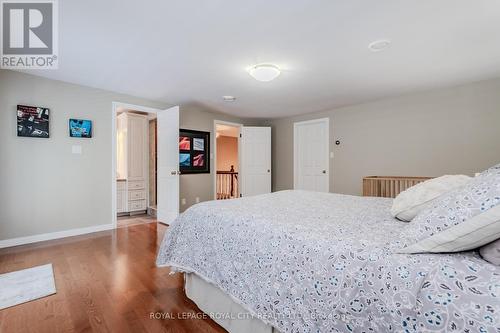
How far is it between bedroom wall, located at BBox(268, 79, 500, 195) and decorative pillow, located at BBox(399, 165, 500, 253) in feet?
11.6

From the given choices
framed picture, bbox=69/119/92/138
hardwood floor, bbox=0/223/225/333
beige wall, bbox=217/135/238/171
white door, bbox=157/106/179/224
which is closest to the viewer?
hardwood floor, bbox=0/223/225/333

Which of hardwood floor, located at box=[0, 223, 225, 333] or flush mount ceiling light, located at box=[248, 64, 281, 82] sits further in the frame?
flush mount ceiling light, located at box=[248, 64, 281, 82]

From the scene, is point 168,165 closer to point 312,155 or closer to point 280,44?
point 280,44

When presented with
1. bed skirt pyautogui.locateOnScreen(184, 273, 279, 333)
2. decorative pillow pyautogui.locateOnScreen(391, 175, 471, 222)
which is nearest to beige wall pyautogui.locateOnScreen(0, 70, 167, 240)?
bed skirt pyautogui.locateOnScreen(184, 273, 279, 333)

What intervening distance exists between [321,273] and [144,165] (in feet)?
17.0

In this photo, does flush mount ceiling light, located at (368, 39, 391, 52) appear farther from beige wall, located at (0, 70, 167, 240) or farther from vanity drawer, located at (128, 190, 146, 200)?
vanity drawer, located at (128, 190, 146, 200)

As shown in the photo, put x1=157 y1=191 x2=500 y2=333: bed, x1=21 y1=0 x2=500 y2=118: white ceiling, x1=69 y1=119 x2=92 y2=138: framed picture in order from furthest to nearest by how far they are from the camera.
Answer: x1=69 y1=119 x2=92 y2=138: framed picture → x1=21 y1=0 x2=500 y2=118: white ceiling → x1=157 y1=191 x2=500 y2=333: bed

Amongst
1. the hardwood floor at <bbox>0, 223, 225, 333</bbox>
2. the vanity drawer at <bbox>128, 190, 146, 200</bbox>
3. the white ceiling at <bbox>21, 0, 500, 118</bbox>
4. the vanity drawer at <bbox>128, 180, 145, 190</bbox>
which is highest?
the white ceiling at <bbox>21, 0, 500, 118</bbox>

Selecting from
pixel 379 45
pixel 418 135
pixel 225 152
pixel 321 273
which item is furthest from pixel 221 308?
pixel 225 152

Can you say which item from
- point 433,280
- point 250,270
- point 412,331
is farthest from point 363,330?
point 250,270

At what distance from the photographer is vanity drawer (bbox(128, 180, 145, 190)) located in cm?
511

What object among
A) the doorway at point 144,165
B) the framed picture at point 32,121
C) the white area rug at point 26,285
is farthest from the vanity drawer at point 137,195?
the white area rug at point 26,285

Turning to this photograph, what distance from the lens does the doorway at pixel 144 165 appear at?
421cm

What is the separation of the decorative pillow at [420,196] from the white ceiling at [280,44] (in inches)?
54.5
